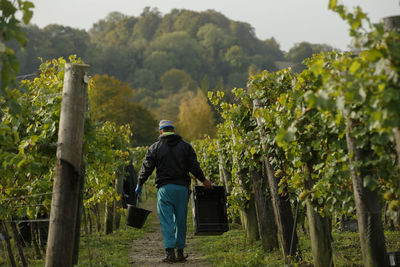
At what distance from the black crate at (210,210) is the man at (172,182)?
45 cm

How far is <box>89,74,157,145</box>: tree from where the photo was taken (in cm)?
4853

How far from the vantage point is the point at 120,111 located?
50.6m

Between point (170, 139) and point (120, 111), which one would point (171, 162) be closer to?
point (170, 139)

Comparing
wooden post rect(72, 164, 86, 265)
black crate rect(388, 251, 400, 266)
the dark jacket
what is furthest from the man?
black crate rect(388, 251, 400, 266)

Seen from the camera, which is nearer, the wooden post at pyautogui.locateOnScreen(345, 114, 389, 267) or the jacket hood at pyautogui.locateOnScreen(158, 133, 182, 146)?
the wooden post at pyautogui.locateOnScreen(345, 114, 389, 267)

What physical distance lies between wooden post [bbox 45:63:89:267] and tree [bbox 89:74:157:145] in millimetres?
42821

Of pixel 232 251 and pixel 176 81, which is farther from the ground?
pixel 176 81

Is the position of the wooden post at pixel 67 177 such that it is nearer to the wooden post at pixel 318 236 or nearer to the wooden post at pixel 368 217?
the wooden post at pixel 368 217

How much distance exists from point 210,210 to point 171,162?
1149 mm

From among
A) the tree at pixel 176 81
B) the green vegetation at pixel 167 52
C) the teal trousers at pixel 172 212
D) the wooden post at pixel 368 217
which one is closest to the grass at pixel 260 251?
the teal trousers at pixel 172 212

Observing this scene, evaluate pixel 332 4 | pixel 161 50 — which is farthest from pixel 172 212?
pixel 161 50

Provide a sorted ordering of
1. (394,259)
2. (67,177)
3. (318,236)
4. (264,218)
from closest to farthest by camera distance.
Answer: (394,259) → (67,177) → (318,236) → (264,218)

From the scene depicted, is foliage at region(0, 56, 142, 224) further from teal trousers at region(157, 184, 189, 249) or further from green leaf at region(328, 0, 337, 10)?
green leaf at region(328, 0, 337, 10)

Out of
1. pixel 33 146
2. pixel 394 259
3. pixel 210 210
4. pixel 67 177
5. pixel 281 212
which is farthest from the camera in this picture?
pixel 210 210
